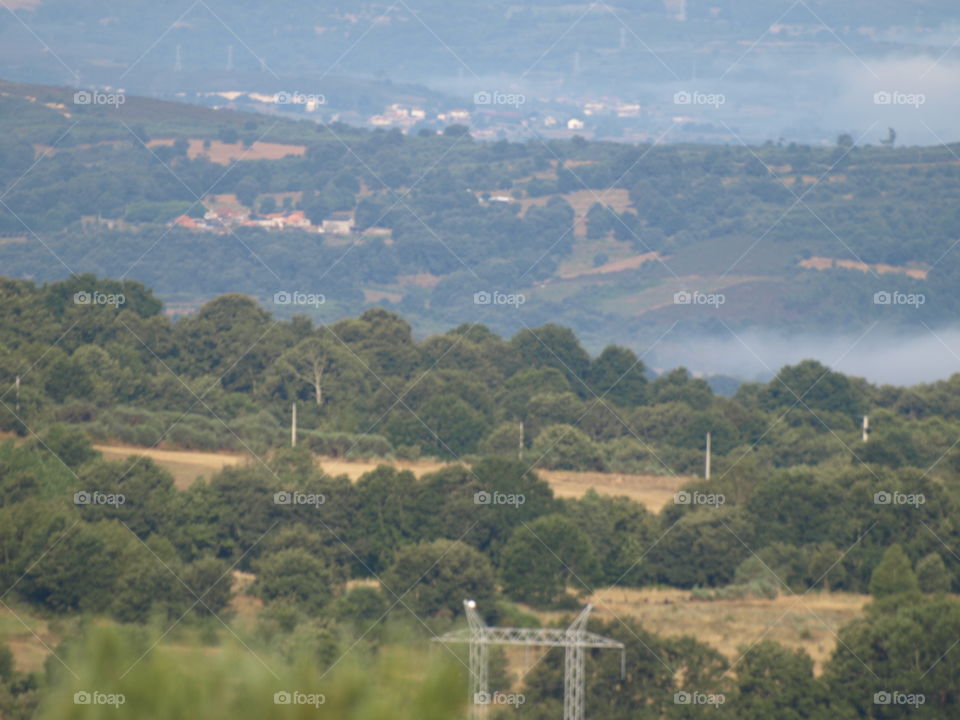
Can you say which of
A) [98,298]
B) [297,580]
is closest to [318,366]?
[98,298]

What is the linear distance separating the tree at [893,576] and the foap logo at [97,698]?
121ft

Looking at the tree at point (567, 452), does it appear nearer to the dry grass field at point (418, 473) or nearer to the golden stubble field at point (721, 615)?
the dry grass field at point (418, 473)

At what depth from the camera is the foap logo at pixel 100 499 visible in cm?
4372

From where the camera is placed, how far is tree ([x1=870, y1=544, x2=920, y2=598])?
41344 mm

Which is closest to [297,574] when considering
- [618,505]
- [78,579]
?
[78,579]

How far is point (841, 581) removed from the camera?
44406 mm

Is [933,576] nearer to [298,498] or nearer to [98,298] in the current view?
[298,498]

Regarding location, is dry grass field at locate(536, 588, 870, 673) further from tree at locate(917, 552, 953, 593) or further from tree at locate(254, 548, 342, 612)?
tree at locate(254, 548, 342, 612)

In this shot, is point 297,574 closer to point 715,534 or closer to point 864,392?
point 715,534

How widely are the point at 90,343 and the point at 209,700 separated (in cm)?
6752

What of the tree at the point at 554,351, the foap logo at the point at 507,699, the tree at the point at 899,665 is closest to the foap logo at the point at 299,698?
the foap logo at the point at 507,699

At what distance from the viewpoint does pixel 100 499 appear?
144 feet

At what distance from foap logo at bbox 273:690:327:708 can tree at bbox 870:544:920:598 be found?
36.5 meters

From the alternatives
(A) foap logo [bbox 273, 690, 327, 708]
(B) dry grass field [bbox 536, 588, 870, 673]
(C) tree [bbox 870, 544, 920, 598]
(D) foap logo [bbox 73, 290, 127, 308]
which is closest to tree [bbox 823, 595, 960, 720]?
(B) dry grass field [bbox 536, 588, 870, 673]
